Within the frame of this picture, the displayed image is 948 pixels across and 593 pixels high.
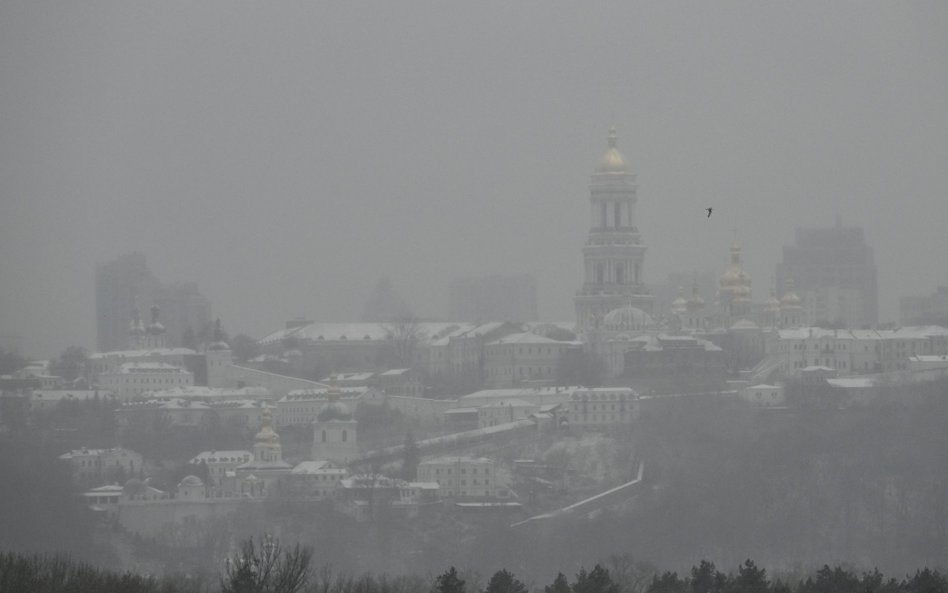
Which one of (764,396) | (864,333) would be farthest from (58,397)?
(864,333)

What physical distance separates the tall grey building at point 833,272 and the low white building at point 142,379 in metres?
21.6

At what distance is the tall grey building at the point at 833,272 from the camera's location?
13225 cm

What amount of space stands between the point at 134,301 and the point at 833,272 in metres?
21.6

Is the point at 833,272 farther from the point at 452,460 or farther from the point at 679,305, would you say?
the point at 452,460

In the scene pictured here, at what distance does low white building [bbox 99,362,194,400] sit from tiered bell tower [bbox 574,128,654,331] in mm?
11364

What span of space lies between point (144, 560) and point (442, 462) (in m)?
11.1

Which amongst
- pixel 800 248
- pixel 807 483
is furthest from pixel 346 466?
pixel 800 248

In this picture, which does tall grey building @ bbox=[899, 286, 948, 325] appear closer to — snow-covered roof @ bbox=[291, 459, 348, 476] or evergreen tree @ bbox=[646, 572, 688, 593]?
snow-covered roof @ bbox=[291, 459, 348, 476]

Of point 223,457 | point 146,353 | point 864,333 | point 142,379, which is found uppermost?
point 864,333

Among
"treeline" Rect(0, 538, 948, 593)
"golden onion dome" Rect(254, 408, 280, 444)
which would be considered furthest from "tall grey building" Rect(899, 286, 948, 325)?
"treeline" Rect(0, 538, 948, 593)

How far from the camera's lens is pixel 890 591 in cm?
6481

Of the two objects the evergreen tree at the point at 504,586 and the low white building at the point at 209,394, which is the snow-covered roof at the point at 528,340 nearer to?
the low white building at the point at 209,394

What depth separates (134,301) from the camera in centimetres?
13100

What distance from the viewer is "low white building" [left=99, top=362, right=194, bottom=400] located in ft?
384
